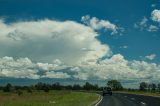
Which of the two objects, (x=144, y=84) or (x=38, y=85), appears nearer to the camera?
(x=144, y=84)

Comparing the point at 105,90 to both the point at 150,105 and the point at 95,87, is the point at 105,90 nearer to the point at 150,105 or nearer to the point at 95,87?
the point at 150,105

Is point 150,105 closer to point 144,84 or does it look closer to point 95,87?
point 144,84

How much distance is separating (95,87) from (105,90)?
126m

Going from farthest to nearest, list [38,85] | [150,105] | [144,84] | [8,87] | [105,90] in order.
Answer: [38,85] < [144,84] < [8,87] < [105,90] < [150,105]

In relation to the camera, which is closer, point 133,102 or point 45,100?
point 133,102

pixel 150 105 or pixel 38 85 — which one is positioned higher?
pixel 38 85

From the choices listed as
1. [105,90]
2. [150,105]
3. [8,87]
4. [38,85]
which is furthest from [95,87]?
[150,105]

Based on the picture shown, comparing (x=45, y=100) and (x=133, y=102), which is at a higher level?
(x=45, y=100)

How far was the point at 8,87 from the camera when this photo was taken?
497ft

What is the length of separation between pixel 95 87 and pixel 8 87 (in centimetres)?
6102

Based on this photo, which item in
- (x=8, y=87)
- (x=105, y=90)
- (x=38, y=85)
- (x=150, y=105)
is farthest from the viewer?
(x=38, y=85)

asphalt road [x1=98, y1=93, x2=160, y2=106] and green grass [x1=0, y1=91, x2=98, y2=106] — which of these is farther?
green grass [x1=0, y1=91, x2=98, y2=106]

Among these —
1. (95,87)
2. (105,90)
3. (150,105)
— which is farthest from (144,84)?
(150,105)

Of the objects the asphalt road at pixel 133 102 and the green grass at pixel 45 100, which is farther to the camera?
the green grass at pixel 45 100
